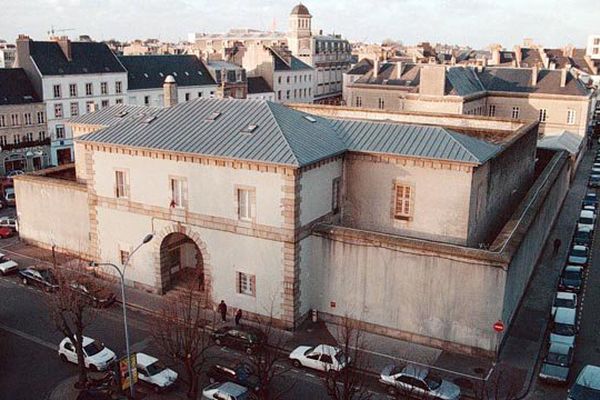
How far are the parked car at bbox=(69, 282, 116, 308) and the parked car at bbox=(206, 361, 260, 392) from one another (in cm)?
945

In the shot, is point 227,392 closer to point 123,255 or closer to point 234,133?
point 234,133

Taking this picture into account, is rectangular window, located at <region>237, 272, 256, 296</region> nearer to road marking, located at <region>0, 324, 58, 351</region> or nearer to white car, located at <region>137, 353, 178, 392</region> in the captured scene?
white car, located at <region>137, 353, 178, 392</region>

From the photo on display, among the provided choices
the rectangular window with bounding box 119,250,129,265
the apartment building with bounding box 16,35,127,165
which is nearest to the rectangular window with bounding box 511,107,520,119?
the apartment building with bounding box 16,35,127,165

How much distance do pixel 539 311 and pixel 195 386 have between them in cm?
2382

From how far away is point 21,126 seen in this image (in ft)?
256

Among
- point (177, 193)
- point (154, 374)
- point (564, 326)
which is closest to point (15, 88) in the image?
point (177, 193)

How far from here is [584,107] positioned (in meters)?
86.5

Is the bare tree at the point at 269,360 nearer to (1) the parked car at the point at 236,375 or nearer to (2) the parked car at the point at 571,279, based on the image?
(1) the parked car at the point at 236,375

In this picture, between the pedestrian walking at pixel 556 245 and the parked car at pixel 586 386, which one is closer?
the parked car at pixel 586 386

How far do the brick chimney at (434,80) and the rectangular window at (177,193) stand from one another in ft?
166

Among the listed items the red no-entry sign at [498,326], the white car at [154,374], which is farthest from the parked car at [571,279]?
the white car at [154,374]

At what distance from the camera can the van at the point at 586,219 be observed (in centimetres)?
5778

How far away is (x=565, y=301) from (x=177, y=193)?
85.2 ft

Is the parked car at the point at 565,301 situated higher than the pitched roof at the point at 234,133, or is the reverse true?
the pitched roof at the point at 234,133
